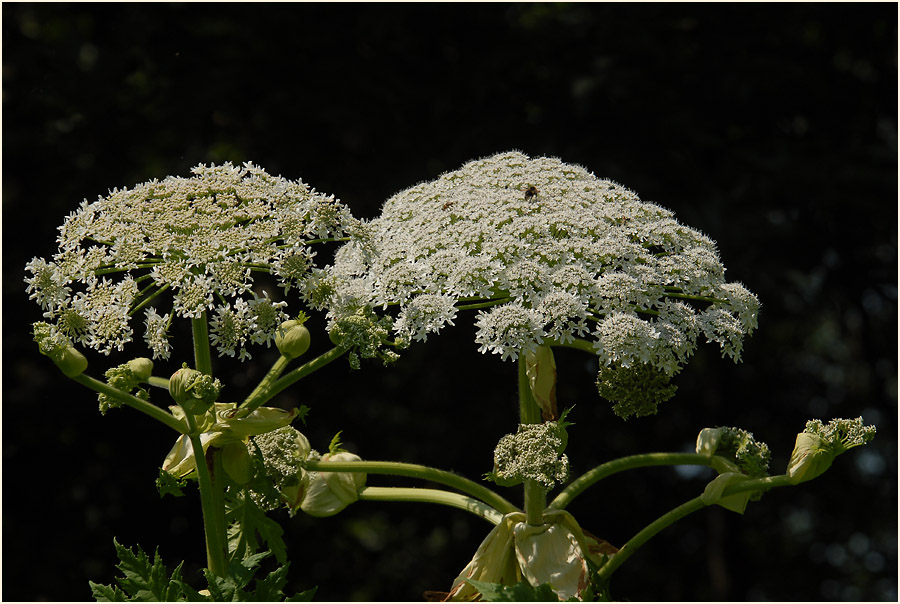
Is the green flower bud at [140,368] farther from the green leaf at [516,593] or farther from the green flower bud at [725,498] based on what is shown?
the green flower bud at [725,498]

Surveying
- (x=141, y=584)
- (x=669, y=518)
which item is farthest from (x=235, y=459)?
(x=669, y=518)

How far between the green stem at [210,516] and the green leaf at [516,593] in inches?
23.2

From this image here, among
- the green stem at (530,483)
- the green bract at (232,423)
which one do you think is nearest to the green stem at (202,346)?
the green bract at (232,423)

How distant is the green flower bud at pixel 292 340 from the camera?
249cm

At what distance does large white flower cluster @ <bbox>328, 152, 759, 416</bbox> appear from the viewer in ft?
8.11

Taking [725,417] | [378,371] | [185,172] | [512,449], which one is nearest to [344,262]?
[512,449]

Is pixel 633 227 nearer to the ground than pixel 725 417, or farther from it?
farther from it

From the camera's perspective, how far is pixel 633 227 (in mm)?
2746

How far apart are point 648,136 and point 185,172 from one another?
2593mm

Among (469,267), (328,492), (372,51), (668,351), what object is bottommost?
(328,492)

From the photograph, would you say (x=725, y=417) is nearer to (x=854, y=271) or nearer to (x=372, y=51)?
(x=854, y=271)

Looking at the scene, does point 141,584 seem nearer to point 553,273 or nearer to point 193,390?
point 193,390

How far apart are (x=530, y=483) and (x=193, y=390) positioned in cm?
87

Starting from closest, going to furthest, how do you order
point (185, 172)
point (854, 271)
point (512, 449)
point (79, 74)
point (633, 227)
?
point (512, 449), point (633, 227), point (185, 172), point (79, 74), point (854, 271)
